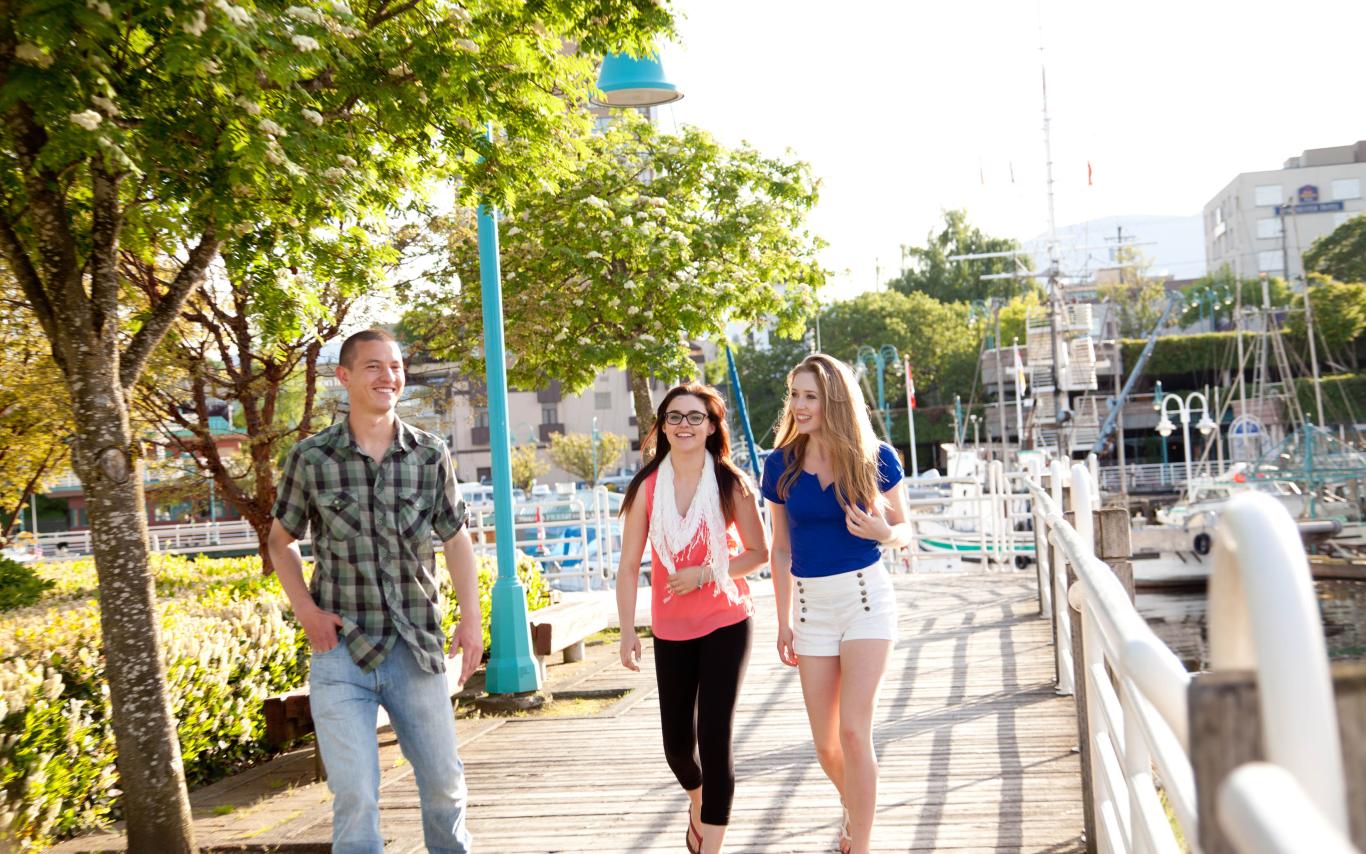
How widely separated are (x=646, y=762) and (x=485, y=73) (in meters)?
4.09

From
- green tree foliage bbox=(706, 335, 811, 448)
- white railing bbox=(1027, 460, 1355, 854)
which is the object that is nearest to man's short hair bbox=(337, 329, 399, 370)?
white railing bbox=(1027, 460, 1355, 854)

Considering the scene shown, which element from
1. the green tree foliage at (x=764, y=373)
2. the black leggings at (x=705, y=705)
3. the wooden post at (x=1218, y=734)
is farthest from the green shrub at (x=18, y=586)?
the green tree foliage at (x=764, y=373)

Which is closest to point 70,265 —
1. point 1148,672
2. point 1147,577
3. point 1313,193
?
point 1148,672

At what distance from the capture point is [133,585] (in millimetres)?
5789

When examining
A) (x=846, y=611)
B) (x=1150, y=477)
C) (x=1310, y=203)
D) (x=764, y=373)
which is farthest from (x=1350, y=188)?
(x=846, y=611)

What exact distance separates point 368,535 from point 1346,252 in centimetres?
9065

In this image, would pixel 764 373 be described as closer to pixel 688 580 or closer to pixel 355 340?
pixel 688 580

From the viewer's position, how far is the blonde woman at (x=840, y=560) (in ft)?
16.9

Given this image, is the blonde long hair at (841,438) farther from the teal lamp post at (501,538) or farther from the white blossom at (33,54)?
the teal lamp post at (501,538)

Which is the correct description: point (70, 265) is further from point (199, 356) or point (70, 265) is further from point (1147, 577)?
point (1147, 577)

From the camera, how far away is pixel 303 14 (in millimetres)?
5301

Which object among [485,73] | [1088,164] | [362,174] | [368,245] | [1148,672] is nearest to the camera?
[1148,672]

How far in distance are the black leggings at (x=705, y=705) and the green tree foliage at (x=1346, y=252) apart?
88241 mm

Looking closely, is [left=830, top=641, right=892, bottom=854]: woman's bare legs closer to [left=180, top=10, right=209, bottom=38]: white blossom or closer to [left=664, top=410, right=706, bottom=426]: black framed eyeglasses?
[left=664, top=410, right=706, bottom=426]: black framed eyeglasses
